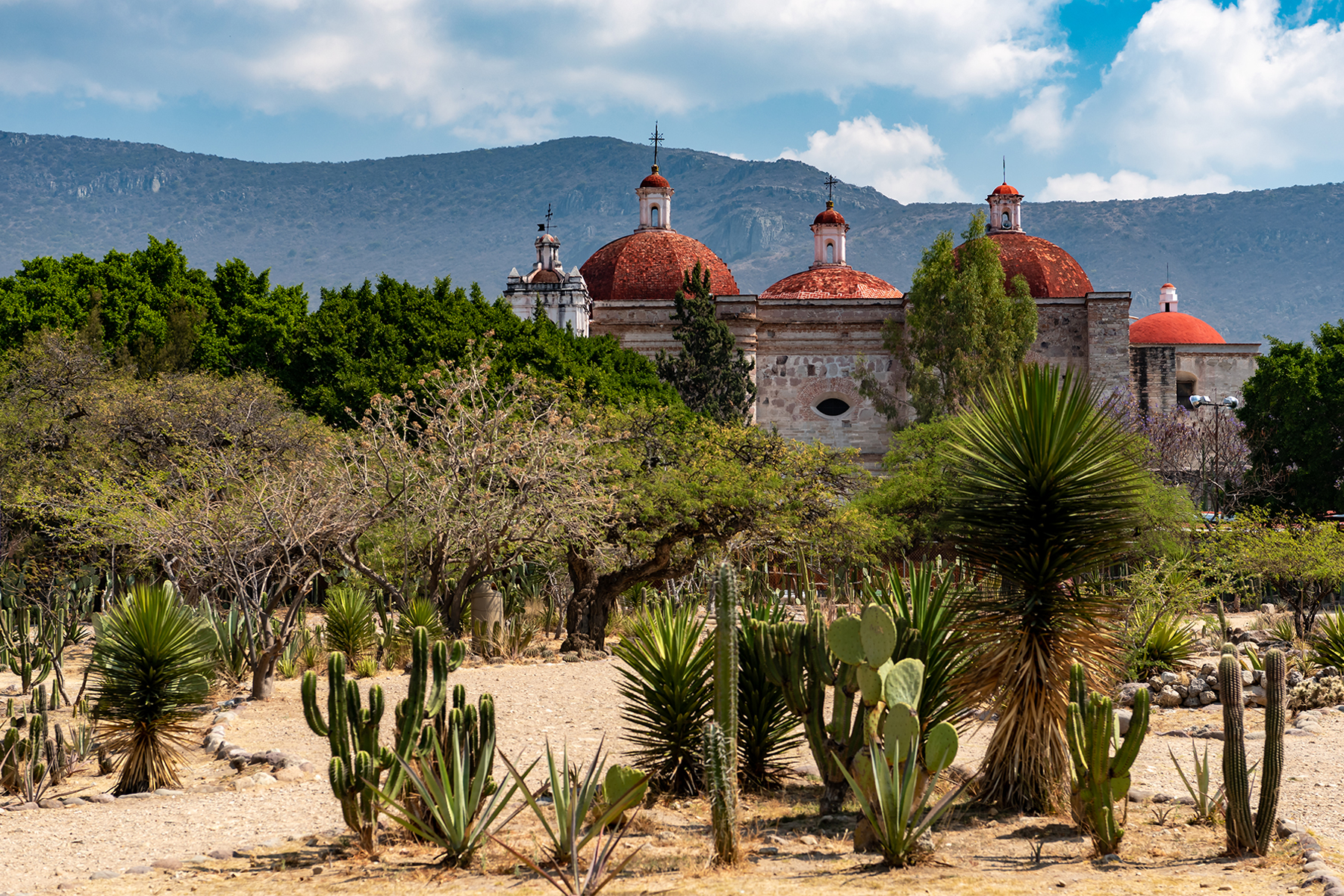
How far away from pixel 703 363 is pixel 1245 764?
25.4 meters

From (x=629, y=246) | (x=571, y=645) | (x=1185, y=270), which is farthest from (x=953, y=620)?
(x=1185, y=270)

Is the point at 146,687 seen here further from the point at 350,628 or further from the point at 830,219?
the point at 830,219

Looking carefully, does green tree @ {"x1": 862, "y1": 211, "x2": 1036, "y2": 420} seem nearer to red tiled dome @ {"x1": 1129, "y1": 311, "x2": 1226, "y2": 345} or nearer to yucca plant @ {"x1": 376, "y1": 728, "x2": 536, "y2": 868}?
red tiled dome @ {"x1": 1129, "y1": 311, "x2": 1226, "y2": 345}

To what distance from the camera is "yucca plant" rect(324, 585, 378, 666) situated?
1503 centimetres

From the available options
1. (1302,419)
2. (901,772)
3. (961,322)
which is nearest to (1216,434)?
(1302,419)

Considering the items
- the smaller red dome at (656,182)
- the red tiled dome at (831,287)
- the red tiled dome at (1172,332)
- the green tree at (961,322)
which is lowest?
the green tree at (961,322)

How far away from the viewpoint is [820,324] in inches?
1394

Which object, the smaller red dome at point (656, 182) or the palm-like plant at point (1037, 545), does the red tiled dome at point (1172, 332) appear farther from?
the palm-like plant at point (1037, 545)

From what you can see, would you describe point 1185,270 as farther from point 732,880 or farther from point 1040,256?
point 732,880

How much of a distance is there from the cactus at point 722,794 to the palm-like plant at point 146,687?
499 cm

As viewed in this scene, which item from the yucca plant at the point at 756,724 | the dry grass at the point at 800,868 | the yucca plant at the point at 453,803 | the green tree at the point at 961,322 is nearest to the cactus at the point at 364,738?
the yucca plant at the point at 453,803

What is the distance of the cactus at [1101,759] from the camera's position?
254 inches

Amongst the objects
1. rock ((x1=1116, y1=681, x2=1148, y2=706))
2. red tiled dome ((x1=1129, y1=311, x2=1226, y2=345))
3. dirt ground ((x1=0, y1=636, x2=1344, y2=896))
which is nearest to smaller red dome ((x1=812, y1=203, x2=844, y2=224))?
red tiled dome ((x1=1129, y1=311, x2=1226, y2=345))

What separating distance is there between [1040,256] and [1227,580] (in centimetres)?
2352
